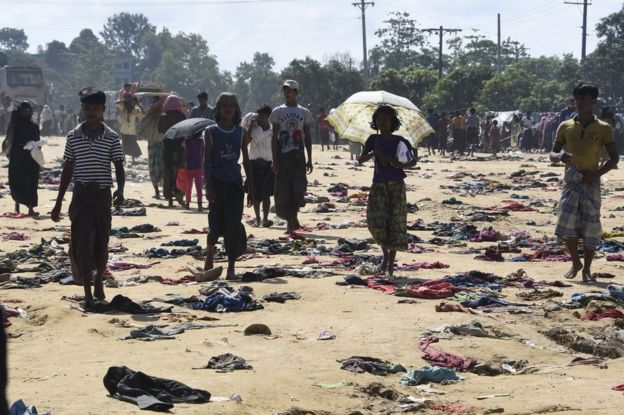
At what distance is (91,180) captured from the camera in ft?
30.6

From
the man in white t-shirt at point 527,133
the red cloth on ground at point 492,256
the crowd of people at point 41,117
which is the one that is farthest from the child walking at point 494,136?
the red cloth on ground at point 492,256

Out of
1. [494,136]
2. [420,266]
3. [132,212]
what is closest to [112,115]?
[494,136]

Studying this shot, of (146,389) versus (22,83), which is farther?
(22,83)

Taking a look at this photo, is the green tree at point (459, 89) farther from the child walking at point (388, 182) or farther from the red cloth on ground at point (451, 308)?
the red cloth on ground at point (451, 308)

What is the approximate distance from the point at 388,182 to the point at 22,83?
52.4 m

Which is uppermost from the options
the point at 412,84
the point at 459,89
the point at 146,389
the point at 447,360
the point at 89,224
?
the point at 412,84

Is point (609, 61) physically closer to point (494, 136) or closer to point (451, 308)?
point (494, 136)

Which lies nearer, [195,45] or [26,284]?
[26,284]

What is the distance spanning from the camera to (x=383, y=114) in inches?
426

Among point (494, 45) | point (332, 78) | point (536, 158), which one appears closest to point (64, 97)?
point (494, 45)

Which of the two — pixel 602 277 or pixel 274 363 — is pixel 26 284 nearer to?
pixel 274 363

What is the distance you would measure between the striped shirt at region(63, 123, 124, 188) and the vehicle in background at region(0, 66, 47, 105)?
52.1 m

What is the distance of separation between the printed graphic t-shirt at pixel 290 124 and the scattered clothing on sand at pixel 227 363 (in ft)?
22.5

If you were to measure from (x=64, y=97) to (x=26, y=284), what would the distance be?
133 meters
